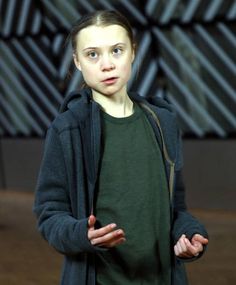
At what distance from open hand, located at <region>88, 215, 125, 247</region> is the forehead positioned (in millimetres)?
409

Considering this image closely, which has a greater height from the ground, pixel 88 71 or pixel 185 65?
pixel 88 71

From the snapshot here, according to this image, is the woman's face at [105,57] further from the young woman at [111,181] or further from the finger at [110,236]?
the finger at [110,236]

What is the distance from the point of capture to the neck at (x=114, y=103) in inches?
62.9

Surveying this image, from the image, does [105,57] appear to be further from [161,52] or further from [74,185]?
[161,52]

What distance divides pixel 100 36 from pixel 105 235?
47cm

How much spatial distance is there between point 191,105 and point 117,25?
6.84 meters

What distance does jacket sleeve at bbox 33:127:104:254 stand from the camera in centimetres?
150

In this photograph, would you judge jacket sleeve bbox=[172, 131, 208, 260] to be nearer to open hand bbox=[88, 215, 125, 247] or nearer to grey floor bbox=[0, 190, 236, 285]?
open hand bbox=[88, 215, 125, 247]

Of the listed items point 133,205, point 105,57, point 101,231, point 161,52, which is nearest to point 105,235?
point 101,231

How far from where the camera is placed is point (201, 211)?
7922 millimetres

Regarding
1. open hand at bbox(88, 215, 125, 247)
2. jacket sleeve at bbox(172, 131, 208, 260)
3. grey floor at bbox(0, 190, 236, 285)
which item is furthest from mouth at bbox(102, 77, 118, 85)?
grey floor at bbox(0, 190, 236, 285)

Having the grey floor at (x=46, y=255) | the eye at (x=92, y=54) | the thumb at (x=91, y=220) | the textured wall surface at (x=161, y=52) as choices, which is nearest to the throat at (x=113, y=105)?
the eye at (x=92, y=54)

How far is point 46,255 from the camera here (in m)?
5.88

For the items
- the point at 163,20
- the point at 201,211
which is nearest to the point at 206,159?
the point at 201,211
